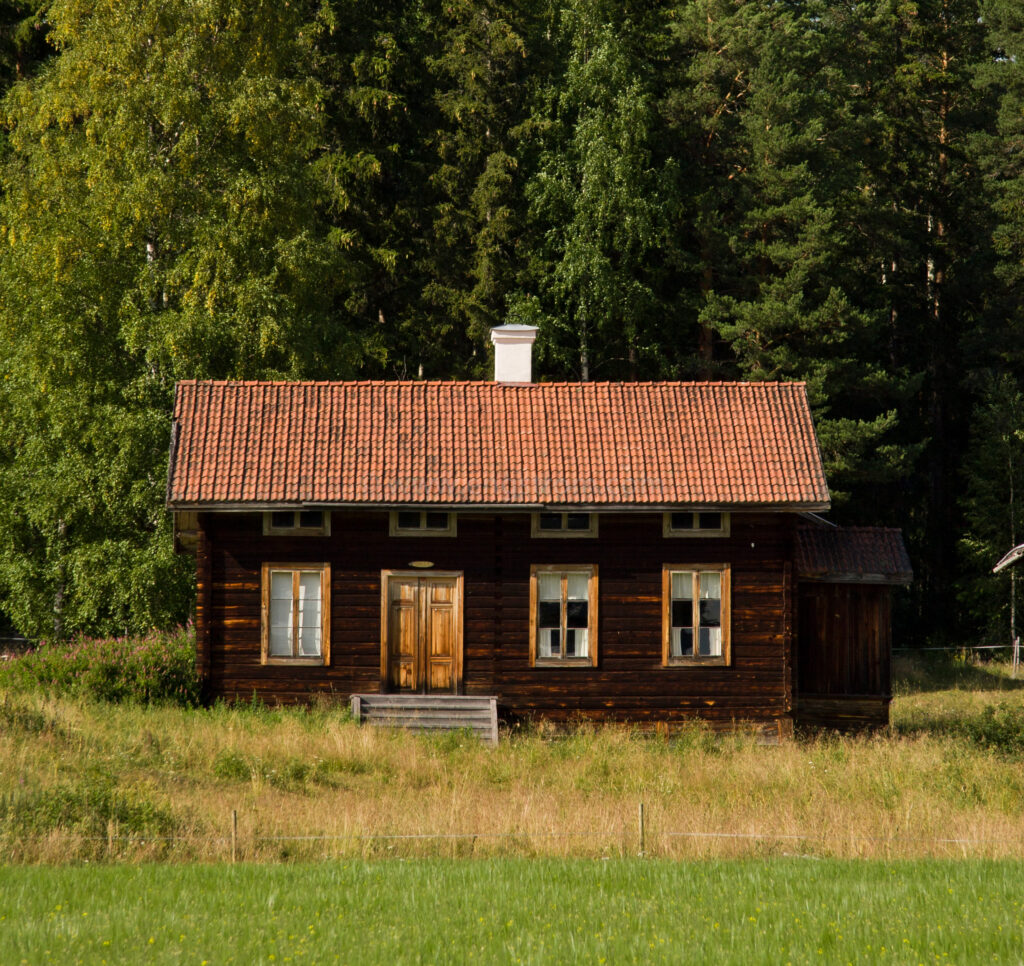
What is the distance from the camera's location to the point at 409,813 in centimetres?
1622

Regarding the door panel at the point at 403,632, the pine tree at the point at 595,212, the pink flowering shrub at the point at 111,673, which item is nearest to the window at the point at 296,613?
the door panel at the point at 403,632

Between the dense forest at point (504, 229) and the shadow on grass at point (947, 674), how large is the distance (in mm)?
2416

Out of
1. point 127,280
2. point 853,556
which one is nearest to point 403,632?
point 853,556

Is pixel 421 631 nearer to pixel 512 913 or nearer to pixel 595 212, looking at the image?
pixel 512 913

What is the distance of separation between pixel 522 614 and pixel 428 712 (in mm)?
2280

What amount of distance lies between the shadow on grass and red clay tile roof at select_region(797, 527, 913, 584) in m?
8.52

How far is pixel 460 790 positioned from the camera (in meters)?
18.0

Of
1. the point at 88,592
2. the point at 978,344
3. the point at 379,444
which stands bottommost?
the point at 88,592

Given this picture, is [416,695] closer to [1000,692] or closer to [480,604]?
[480,604]

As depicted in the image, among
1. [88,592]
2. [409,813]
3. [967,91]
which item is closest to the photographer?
[409,813]

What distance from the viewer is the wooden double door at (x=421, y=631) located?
76.5 feet

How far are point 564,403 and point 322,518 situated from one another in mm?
4931

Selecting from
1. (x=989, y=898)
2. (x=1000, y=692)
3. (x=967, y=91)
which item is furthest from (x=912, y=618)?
(x=989, y=898)

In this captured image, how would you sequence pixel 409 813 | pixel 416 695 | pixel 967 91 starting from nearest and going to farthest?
pixel 409 813 → pixel 416 695 → pixel 967 91
